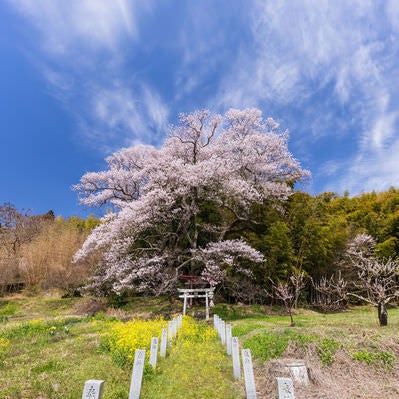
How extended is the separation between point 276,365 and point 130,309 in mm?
12994

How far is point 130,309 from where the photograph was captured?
55.7 ft

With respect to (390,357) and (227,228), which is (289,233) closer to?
(227,228)

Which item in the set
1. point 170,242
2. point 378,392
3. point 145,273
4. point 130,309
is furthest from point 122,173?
point 378,392

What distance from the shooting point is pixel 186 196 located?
56.3 ft

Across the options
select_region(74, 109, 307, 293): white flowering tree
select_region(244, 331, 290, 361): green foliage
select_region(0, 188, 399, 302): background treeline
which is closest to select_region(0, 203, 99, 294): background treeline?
select_region(0, 188, 399, 302): background treeline

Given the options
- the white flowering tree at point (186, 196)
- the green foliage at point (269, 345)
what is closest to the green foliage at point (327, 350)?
the green foliage at point (269, 345)

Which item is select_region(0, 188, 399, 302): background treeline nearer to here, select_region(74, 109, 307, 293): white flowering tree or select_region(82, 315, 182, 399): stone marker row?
select_region(74, 109, 307, 293): white flowering tree

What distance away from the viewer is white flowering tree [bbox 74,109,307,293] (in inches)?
624

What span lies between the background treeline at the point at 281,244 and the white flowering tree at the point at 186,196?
1.23 meters

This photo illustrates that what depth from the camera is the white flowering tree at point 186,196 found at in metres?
15.9

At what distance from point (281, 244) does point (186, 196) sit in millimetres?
6108

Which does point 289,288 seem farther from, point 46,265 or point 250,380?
point 46,265

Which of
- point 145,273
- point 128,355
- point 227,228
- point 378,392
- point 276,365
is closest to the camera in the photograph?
point 378,392

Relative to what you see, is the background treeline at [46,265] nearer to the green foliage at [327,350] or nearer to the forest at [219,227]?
the forest at [219,227]
